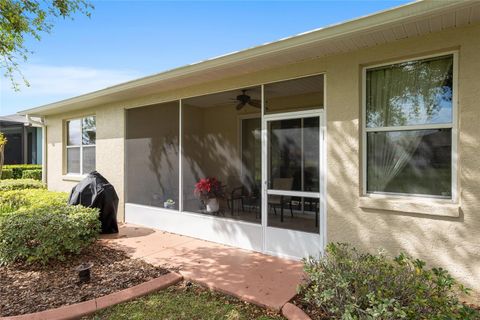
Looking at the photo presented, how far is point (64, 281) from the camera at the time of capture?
3.84 m

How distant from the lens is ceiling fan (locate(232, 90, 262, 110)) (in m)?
5.11

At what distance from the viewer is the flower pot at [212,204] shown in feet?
19.2

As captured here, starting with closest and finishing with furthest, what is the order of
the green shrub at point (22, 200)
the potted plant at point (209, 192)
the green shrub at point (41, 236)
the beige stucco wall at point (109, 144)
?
the green shrub at point (41, 236) < the potted plant at point (209, 192) < the green shrub at point (22, 200) < the beige stucco wall at point (109, 144)

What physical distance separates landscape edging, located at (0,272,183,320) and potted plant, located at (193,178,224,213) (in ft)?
7.01

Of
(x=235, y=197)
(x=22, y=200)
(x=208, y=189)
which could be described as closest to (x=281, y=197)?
(x=235, y=197)

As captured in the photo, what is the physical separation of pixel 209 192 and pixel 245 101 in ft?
6.60

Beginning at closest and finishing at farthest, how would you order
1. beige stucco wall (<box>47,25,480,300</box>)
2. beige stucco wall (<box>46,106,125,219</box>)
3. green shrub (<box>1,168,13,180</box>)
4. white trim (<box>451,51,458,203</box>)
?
beige stucco wall (<box>47,25,480,300</box>) < white trim (<box>451,51,458,203</box>) < beige stucco wall (<box>46,106,125,219</box>) < green shrub (<box>1,168,13,180</box>)

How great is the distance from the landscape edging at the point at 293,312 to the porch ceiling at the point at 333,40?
3136mm

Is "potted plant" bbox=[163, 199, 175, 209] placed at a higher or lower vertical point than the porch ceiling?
lower

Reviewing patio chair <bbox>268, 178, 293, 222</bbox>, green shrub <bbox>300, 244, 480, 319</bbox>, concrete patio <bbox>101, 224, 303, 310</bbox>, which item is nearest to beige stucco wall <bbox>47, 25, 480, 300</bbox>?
green shrub <bbox>300, 244, 480, 319</bbox>

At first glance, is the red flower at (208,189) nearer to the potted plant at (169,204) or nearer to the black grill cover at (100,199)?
the potted plant at (169,204)

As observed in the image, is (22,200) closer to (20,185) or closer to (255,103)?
(20,185)

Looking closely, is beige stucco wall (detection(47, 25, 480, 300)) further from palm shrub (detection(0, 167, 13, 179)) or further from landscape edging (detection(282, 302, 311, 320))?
palm shrub (detection(0, 167, 13, 179))

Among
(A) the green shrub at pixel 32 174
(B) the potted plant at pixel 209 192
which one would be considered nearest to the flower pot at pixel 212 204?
(B) the potted plant at pixel 209 192
